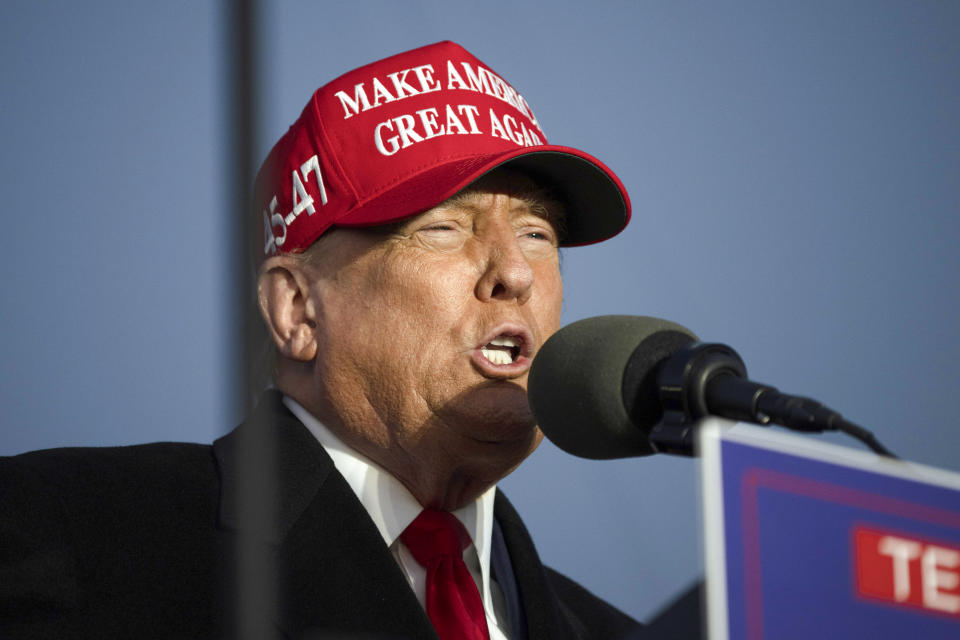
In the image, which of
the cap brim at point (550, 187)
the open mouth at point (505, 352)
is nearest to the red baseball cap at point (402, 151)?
the cap brim at point (550, 187)

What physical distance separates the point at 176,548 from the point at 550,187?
0.90 meters

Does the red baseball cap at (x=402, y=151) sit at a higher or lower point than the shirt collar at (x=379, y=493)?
higher

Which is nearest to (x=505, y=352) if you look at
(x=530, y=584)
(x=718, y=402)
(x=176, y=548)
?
(x=530, y=584)

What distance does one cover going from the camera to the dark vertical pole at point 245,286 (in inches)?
36.0

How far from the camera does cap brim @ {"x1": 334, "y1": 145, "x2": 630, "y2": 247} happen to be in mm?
1705

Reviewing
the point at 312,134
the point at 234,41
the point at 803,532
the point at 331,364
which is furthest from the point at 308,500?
the point at 803,532

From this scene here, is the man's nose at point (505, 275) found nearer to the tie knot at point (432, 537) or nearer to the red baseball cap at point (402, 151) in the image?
the red baseball cap at point (402, 151)

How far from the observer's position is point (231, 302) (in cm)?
93

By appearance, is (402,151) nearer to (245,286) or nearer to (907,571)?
(245,286)

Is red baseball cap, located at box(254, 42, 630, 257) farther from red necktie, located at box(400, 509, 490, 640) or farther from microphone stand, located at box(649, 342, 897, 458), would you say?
microphone stand, located at box(649, 342, 897, 458)

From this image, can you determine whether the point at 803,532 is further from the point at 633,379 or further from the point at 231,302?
the point at 231,302

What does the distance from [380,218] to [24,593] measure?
0.76 meters

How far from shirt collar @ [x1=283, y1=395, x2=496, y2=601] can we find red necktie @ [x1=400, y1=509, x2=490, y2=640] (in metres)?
0.03

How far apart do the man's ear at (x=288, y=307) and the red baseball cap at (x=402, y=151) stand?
41 millimetres
